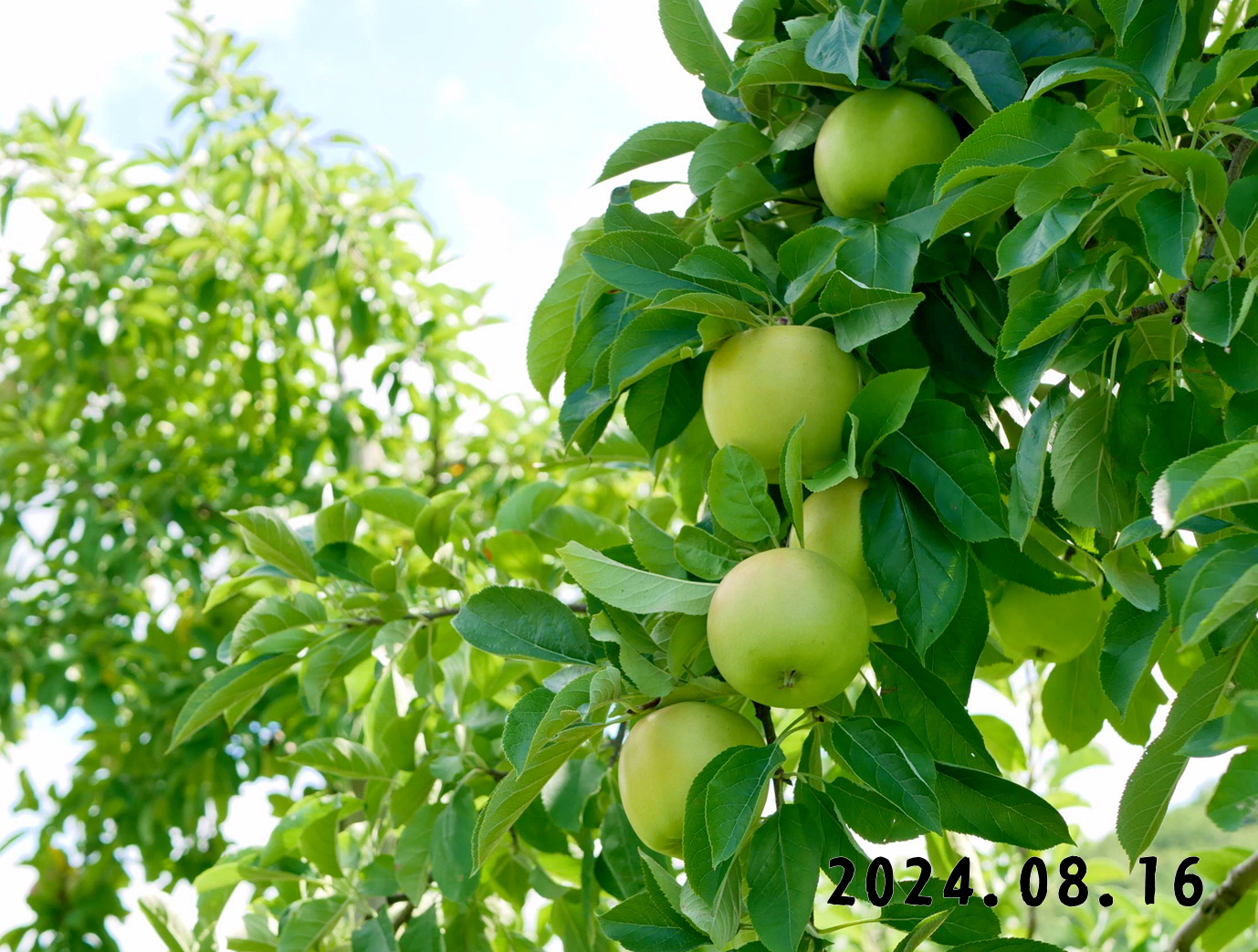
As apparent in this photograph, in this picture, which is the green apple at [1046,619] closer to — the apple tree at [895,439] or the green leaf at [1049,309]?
the apple tree at [895,439]

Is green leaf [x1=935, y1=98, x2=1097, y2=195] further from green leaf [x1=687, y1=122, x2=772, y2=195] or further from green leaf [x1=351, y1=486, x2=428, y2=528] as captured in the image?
green leaf [x1=351, y1=486, x2=428, y2=528]

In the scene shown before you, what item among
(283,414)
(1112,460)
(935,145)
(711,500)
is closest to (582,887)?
(711,500)

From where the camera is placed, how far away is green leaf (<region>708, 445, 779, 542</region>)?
767mm

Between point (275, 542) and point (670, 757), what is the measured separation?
61cm

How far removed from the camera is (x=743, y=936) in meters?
0.79

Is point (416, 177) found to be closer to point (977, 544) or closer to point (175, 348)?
point (175, 348)

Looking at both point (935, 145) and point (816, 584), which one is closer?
point (816, 584)

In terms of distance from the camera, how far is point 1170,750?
73cm

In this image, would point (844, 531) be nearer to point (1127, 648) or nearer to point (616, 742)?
point (1127, 648)

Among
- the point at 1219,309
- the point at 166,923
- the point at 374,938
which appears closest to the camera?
the point at 1219,309

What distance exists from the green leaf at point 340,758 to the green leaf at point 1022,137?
33.4 inches

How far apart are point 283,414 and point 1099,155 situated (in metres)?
2.47

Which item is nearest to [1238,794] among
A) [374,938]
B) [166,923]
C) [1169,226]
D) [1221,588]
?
[1221,588]

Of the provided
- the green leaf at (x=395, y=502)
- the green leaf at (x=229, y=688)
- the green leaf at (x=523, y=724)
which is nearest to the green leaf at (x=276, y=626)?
the green leaf at (x=229, y=688)
